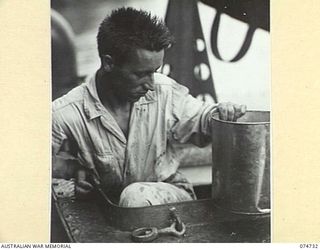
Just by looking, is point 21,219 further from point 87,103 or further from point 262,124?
point 262,124

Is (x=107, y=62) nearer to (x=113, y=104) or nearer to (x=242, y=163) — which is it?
(x=113, y=104)

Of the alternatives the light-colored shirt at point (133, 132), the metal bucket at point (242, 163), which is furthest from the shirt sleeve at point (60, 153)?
the metal bucket at point (242, 163)

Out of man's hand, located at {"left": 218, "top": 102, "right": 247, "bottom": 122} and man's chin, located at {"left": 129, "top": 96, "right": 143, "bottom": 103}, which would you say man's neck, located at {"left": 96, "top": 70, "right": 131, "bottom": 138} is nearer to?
man's chin, located at {"left": 129, "top": 96, "right": 143, "bottom": 103}

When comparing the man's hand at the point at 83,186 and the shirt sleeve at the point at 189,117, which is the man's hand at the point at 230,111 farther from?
the man's hand at the point at 83,186

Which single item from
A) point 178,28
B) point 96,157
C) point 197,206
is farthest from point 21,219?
point 178,28

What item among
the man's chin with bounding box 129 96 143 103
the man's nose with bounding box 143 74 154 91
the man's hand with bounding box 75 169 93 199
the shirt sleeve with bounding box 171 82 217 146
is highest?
the man's nose with bounding box 143 74 154 91

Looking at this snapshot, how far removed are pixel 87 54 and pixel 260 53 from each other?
323 millimetres

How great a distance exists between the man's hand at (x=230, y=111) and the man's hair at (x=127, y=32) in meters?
0.17

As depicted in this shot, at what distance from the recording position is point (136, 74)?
85cm

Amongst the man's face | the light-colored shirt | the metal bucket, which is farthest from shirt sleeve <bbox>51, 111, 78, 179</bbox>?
the metal bucket

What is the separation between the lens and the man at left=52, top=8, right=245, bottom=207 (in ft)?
2.77

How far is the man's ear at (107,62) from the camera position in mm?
848

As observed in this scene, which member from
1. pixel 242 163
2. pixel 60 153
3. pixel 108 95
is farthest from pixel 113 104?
pixel 242 163

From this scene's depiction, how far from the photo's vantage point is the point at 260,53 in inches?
33.7
